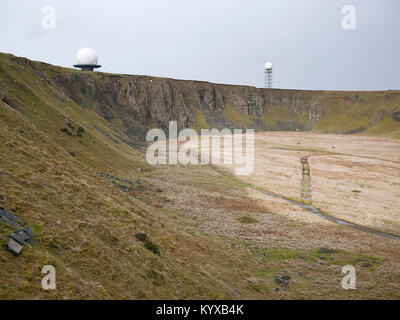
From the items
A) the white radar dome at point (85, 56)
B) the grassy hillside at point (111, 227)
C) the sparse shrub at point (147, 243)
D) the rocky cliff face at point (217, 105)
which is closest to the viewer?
the grassy hillside at point (111, 227)

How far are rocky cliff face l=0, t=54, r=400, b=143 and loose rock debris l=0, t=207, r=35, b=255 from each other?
73.8 m

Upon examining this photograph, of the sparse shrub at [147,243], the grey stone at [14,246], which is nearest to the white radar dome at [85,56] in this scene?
the sparse shrub at [147,243]

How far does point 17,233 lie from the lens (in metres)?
13.1

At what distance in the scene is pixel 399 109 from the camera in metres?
144

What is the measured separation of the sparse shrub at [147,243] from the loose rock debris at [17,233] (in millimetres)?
6615

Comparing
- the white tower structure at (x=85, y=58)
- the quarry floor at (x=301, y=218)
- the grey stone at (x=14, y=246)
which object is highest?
the white tower structure at (x=85, y=58)

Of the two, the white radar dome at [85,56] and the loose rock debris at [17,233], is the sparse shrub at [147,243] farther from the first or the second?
the white radar dome at [85,56]

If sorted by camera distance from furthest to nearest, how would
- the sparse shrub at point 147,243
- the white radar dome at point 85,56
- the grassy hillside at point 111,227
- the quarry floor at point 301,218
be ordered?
the white radar dome at point 85,56 < the quarry floor at point 301,218 < the sparse shrub at point 147,243 < the grassy hillside at point 111,227

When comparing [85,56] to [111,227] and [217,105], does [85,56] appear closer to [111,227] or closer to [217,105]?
[217,105]

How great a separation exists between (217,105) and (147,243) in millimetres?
141073

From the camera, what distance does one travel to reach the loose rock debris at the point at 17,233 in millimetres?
12258

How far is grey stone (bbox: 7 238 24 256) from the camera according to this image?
39.8 ft
